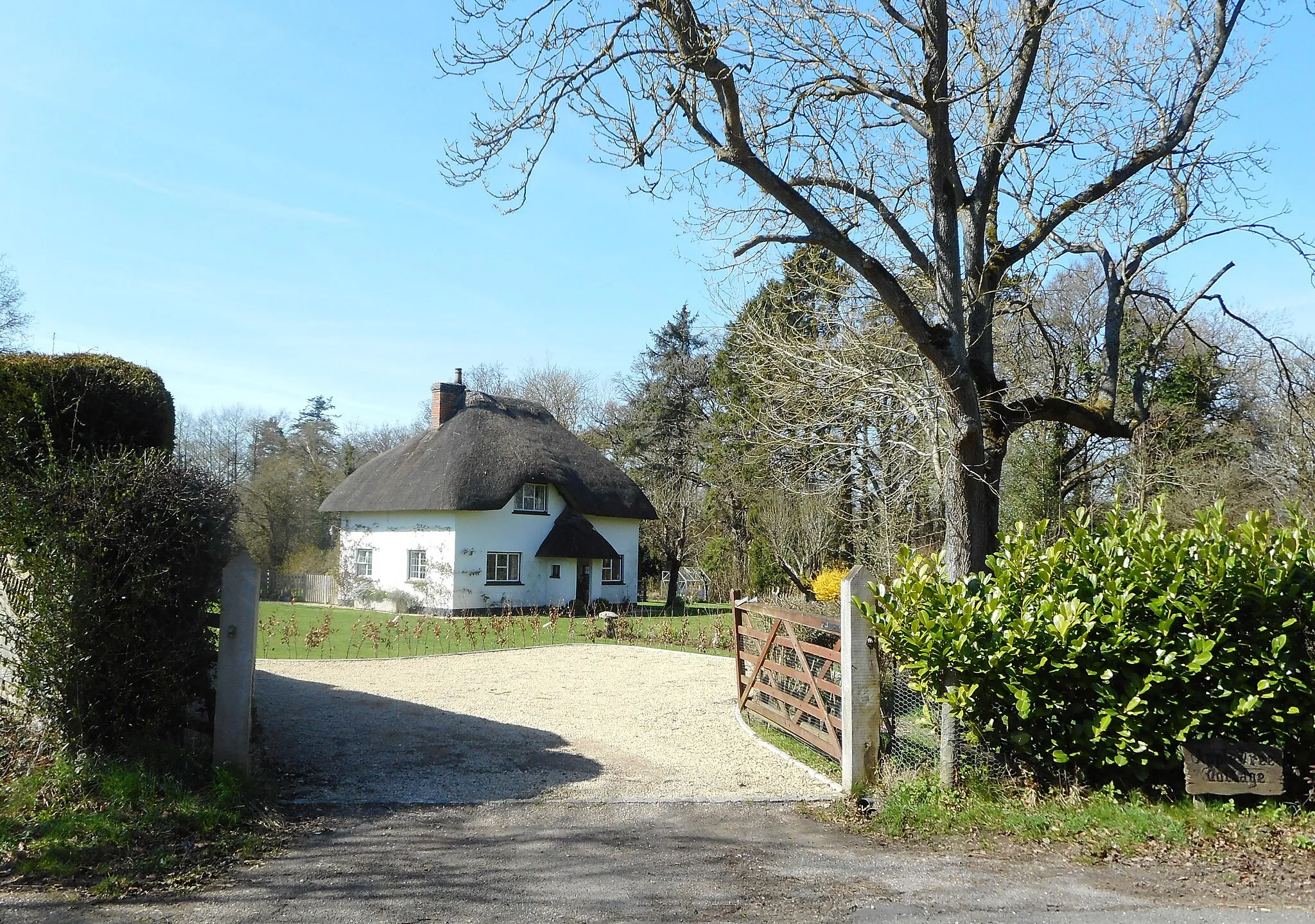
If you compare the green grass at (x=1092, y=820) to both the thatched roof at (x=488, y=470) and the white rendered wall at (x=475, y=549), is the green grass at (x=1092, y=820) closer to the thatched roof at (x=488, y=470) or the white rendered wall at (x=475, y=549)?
the thatched roof at (x=488, y=470)

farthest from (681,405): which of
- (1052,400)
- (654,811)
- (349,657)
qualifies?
(654,811)

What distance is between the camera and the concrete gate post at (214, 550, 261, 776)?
6.96 meters

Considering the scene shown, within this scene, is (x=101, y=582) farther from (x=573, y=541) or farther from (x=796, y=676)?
(x=573, y=541)

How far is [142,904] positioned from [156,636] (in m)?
2.23

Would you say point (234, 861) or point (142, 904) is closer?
point (142, 904)

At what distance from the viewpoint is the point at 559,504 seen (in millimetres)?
33250

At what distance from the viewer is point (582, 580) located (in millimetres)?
33094

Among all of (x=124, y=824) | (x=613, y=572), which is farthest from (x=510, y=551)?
(x=124, y=824)

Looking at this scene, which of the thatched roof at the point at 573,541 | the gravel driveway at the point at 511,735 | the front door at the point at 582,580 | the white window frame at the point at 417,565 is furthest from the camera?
the front door at the point at 582,580

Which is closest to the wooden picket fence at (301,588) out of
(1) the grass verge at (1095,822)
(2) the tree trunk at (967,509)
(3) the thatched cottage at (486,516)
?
(3) the thatched cottage at (486,516)

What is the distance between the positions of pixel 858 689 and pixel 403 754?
4585 mm

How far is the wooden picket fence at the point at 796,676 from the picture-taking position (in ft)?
27.6

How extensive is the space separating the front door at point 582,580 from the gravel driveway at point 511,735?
16.4 metres

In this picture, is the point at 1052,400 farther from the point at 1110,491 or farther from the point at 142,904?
the point at 1110,491
